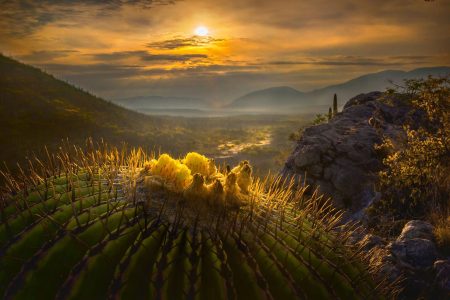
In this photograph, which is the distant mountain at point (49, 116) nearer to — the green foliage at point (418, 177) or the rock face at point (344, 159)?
the rock face at point (344, 159)

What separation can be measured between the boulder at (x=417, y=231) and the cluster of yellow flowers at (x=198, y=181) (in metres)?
6.72

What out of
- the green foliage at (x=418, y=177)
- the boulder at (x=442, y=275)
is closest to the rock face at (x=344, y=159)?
the green foliage at (x=418, y=177)

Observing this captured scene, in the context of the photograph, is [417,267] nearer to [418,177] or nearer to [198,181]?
[418,177]

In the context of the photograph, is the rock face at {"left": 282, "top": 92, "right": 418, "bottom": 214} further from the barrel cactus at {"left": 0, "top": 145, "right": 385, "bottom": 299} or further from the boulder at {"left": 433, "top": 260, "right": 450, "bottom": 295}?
the barrel cactus at {"left": 0, "top": 145, "right": 385, "bottom": 299}

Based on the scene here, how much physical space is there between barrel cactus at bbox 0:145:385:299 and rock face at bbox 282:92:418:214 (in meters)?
9.74

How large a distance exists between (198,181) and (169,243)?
0.59 meters

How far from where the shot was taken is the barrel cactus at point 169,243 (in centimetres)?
347

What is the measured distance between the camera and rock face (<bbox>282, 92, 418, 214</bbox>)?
556 inches

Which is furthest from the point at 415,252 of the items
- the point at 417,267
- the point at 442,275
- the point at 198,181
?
the point at 198,181

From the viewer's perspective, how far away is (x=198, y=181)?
12.9 ft

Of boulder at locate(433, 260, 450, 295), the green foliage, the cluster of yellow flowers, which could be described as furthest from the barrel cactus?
the green foliage

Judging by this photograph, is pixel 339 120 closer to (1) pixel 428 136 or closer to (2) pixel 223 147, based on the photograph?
(1) pixel 428 136

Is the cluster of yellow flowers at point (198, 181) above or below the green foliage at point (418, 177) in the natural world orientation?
above

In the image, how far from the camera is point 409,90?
16.1 m
